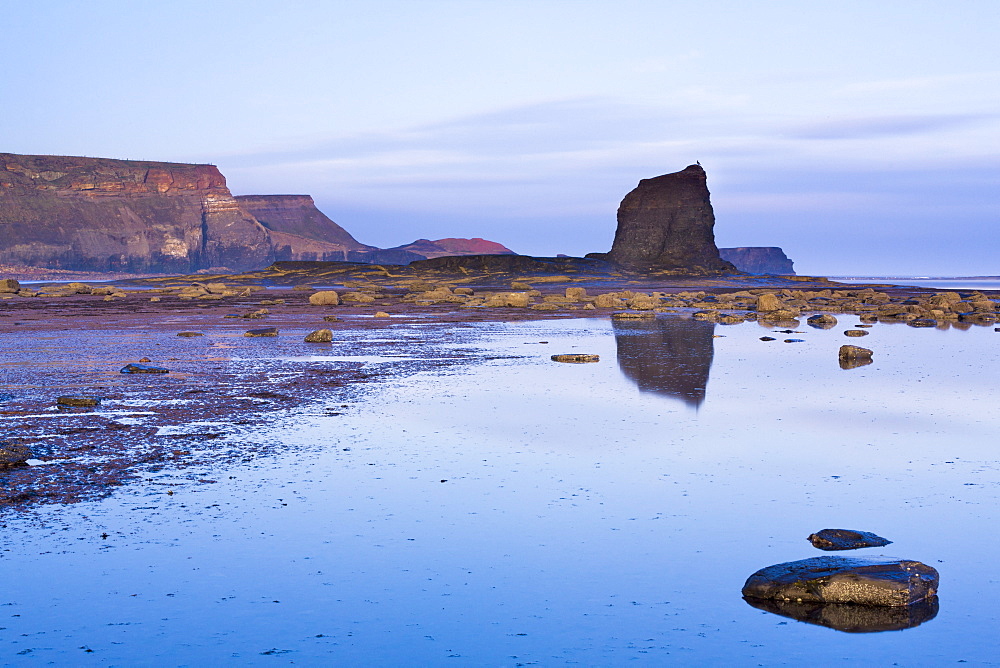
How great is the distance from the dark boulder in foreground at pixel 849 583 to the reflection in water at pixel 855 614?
4 cm

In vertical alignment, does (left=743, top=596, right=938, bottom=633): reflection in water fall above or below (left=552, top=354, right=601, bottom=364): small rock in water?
below

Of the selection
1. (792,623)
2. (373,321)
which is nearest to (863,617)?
(792,623)

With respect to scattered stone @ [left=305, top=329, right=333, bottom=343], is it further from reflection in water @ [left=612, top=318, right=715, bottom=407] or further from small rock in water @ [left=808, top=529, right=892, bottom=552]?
small rock in water @ [left=808, top=529, right=892, bottom=552]

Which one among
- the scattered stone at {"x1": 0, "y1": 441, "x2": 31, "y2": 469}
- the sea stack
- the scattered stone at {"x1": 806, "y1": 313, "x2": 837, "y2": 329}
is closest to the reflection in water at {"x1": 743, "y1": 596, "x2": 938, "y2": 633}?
the scattered stone at {"x1": 0, "y1": 441, "x2": 31, "y2": 469}

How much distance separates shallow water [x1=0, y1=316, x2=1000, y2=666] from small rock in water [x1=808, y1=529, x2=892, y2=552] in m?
0.15

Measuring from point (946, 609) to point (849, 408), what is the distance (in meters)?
8.15

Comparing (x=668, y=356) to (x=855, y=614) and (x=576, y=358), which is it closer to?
(x=576, y=358)

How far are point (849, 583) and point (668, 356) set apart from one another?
49.9ft

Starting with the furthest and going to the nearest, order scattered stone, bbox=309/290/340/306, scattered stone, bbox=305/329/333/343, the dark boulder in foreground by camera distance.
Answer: scattered stone, bbox=309/290/340/306, scattered stone, bbox=305/329/333/343, the dark boulder in foreground

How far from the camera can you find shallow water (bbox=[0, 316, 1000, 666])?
5.09m

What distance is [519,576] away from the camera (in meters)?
6.11

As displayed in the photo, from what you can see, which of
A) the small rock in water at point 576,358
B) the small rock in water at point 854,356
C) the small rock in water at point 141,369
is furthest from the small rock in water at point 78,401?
the small rock in water at point 854,356

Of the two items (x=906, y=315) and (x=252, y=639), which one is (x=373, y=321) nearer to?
(x=906, y=315)

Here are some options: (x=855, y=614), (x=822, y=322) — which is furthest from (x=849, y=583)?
(x=822, y=322)
